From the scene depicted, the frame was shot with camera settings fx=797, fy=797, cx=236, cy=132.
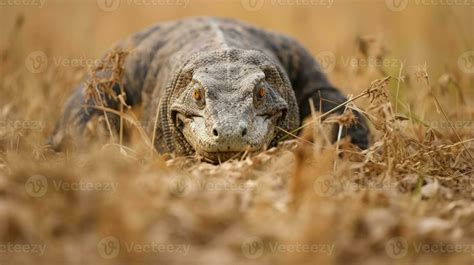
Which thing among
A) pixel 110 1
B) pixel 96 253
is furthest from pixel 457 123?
pixel 110 1

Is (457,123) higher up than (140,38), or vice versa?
(140,38)

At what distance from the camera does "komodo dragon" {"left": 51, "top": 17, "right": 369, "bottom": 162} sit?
642 cm

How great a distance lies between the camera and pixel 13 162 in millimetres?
5578

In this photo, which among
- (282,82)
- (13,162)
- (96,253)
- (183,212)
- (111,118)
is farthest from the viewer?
(111,118)

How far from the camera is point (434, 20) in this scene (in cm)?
1404

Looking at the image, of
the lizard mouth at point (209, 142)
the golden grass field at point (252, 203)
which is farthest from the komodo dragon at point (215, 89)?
the golden grass field at point (252, 203)

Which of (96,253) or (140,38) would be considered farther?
(140,38)

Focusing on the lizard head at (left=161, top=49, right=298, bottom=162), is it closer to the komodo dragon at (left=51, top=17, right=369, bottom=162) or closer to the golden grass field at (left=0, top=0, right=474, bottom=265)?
the komodo dragon at (left=51, top=17, right=369, bottom=162)

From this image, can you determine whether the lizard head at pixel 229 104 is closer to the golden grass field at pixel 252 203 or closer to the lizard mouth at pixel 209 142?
the lizard mouth at pixel 209 142

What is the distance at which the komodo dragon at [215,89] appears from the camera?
6.42 meters

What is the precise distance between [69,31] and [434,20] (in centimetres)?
648

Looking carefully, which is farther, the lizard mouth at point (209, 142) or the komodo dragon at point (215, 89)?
the komodo dragon at point (215, 89)

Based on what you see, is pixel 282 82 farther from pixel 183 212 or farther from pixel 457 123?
pixel 183 212

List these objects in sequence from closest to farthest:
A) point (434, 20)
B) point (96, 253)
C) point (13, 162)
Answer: point (96, 253), point (13, 162), point (434, 20)
